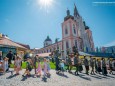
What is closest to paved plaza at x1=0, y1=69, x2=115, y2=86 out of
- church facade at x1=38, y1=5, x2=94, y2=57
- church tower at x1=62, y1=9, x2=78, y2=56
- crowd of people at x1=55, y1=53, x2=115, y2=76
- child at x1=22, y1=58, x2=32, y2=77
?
child at x1=22, y1=58, x2=32, y2=77

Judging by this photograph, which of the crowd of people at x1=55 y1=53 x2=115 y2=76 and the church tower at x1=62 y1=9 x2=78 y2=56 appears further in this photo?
the church tower at x1=62 y1=9 x2=78 y2=56

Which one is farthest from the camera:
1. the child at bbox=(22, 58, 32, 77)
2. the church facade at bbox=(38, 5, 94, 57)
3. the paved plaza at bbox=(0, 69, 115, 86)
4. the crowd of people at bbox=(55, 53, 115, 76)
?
the church facade at bbox=(38, 5, 94, 57)

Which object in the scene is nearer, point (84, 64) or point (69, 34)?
point (84, 64)

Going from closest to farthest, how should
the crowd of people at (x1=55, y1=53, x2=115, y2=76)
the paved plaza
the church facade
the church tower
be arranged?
the paved plaza, the crowd of people at (x1=55, y1=53, x2=115, y2=76), the church tower, the church facade

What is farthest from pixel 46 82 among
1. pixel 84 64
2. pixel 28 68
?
pixel 84 64

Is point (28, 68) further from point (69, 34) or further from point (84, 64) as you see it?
point (69, 34)

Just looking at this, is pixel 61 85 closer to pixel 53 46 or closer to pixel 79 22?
pixel 79 22

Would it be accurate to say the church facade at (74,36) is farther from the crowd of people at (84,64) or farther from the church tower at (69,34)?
the crowd of people at (84,64)

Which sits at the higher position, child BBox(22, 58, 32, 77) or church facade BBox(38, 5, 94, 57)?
church facade BBox(38, 5, 94, 57)

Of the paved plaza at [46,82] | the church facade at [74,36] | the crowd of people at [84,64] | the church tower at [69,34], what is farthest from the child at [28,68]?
the church tower at [69,34]

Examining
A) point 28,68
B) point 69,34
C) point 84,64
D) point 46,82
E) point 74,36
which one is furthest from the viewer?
point 74,36

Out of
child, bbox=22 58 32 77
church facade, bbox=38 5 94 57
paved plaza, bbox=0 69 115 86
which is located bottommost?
paved plaza, bbox=0 69 115 86

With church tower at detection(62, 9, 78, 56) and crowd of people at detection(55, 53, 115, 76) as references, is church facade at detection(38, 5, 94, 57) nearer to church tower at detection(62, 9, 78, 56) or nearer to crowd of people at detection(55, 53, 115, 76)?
church tower at detection(62, 9, 78, 56)

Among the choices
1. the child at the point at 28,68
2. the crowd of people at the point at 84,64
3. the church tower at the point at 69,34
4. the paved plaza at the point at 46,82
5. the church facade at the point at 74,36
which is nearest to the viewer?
the paved plaza at the point at 46,82
